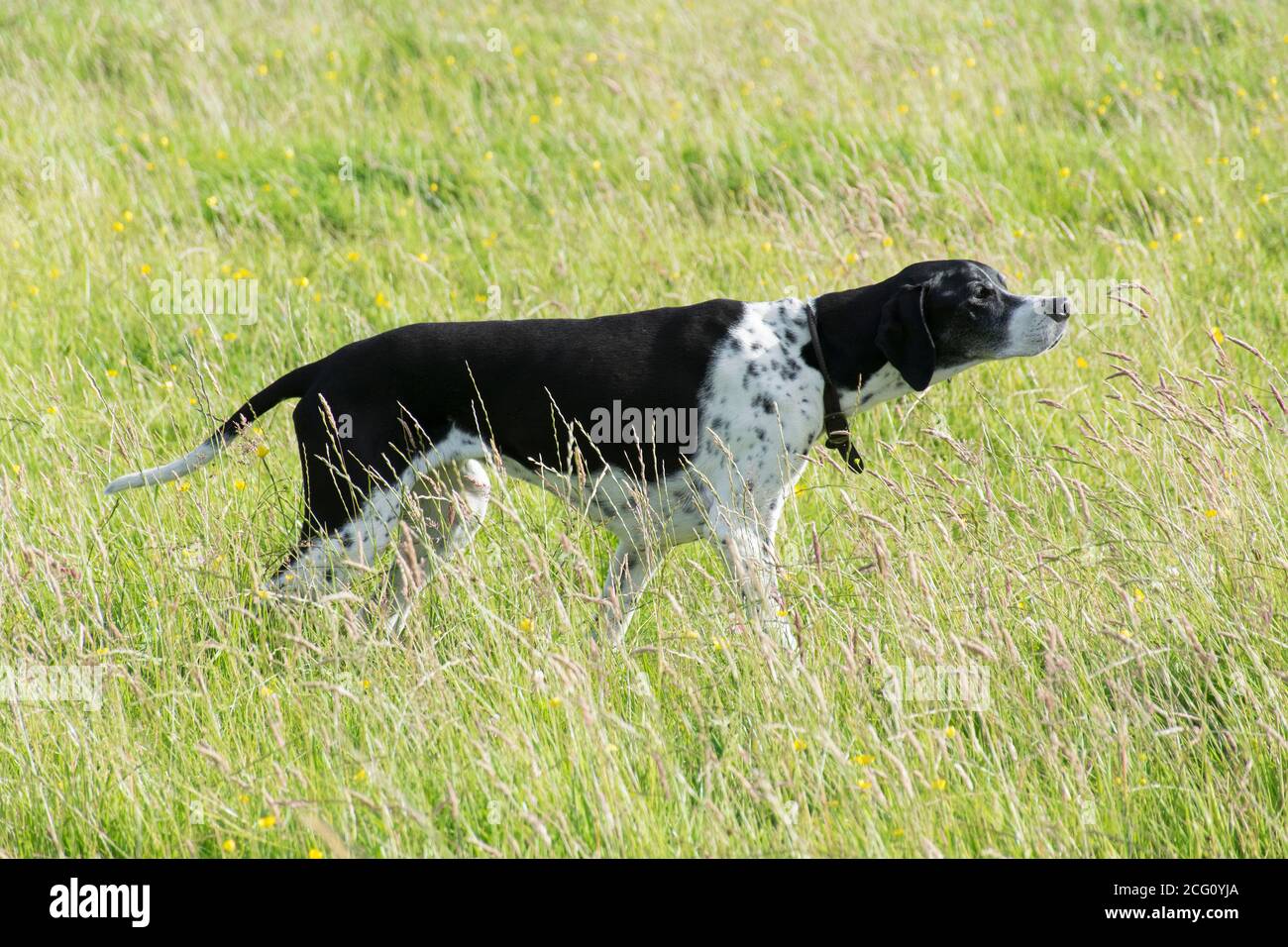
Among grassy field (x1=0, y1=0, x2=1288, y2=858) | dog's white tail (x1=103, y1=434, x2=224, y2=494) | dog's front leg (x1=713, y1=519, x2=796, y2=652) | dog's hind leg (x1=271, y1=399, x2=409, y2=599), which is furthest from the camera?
dog's white tail (x1=103, y1=434, x2=224, y2=494)

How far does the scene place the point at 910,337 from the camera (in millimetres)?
4020

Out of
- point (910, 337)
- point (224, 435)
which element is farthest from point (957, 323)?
point (224, 435)

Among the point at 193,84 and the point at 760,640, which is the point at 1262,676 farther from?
the point at 193,84

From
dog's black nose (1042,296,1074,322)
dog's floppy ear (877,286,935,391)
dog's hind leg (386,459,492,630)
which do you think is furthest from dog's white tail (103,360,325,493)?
dog's black nose (1042,296,1074,322)

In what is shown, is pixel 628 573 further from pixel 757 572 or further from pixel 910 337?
pixel 910 337

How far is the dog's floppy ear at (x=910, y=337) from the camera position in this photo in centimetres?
400

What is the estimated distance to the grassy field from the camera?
2.89 m

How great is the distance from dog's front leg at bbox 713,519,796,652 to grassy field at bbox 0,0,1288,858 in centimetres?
8

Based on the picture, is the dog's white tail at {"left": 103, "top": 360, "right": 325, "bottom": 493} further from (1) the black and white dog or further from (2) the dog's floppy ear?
(2) the dog's floppy ear

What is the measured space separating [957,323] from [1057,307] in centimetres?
29

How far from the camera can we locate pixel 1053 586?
11.6ft

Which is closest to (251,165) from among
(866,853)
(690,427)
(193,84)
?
(193,84)

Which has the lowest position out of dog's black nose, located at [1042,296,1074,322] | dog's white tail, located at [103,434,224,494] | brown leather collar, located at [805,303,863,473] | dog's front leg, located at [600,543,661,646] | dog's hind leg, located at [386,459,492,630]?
dog's front leg, located at [600,543,661,646]
